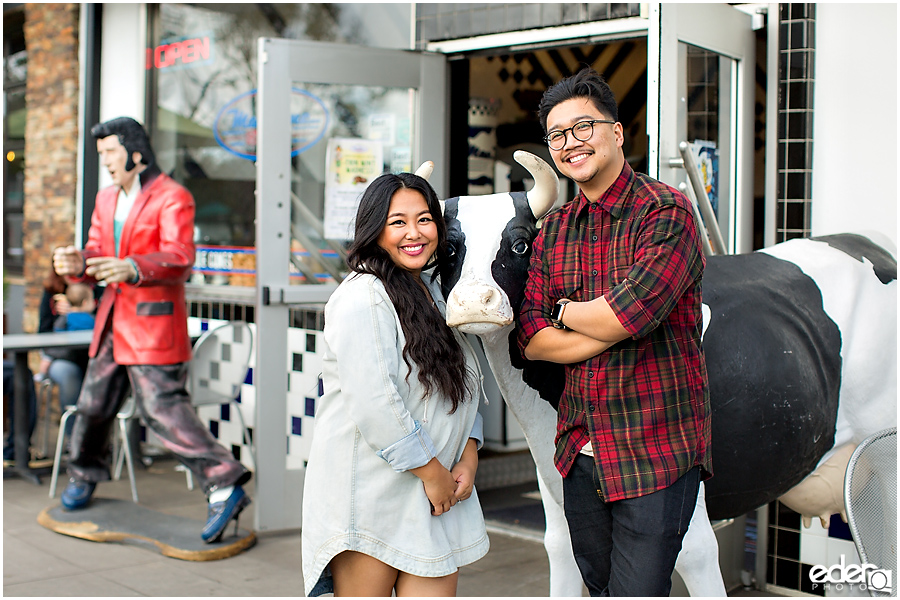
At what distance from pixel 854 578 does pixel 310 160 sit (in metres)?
3.23

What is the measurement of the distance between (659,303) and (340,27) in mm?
4406

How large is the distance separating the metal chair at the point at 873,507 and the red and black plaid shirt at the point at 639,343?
33.7 inches

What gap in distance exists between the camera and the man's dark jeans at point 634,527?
6.82ft

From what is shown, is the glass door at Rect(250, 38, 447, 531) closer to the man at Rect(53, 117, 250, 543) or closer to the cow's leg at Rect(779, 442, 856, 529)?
the man at Rect(53, 117, 250, 543)

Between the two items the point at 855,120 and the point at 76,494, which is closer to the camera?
the point at 855,120

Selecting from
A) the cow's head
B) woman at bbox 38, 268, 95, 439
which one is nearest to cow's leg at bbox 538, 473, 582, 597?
the cow's head

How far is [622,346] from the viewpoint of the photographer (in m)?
2.12

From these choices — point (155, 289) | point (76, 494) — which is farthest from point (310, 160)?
point (76, 494)

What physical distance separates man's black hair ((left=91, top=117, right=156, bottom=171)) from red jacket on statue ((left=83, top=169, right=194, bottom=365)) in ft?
0.44

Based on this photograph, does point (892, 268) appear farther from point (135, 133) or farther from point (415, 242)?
point (135, 133)

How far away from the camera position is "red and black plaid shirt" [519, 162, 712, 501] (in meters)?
2.02

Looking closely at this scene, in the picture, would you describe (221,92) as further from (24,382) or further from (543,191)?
(543,191)

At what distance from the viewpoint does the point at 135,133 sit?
15.7 ft

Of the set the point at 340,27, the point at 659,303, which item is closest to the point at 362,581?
the point at 659,303
